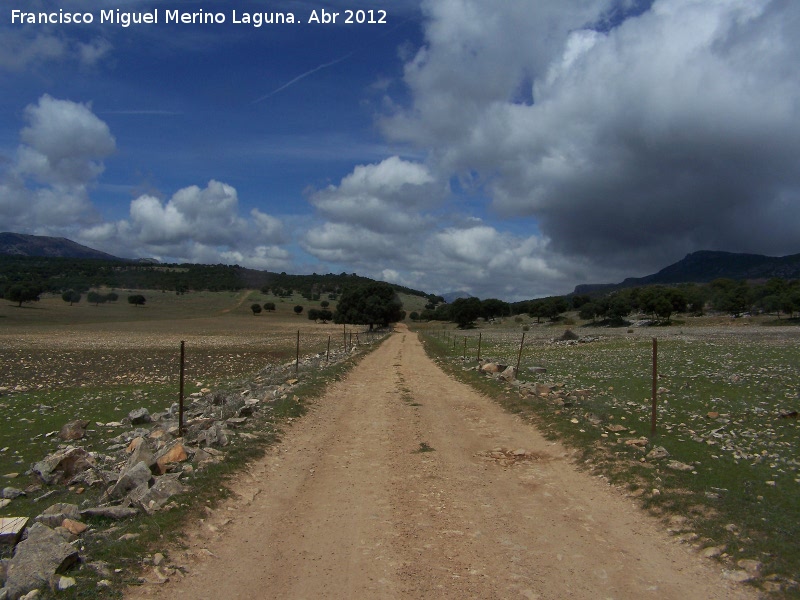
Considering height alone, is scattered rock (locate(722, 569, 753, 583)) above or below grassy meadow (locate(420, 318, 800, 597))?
below

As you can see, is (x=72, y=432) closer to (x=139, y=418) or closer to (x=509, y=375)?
(x=139, y=418)

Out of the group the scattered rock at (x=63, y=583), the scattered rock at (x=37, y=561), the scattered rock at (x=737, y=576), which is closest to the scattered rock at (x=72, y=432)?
the scattered rock at (x=37, y=561)

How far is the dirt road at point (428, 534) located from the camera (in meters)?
6.36

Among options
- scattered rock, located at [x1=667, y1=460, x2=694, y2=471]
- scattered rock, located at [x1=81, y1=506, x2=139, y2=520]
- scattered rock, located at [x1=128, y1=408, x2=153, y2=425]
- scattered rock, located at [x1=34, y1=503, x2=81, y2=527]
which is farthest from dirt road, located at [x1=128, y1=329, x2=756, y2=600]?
scattered rock, located at [x1=128, y1=408, x2=153, y2=425]

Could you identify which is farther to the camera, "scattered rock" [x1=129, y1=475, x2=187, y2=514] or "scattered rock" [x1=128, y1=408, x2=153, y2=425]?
"scattered rock" [x1=128, y1=408, x2=153, y2=425]

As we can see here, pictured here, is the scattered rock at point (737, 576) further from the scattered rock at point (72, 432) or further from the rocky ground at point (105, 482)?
the scattered rock at point (72, 432)

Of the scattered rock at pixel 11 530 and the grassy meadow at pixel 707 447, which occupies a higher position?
the grassy meadow at pixel 707 447

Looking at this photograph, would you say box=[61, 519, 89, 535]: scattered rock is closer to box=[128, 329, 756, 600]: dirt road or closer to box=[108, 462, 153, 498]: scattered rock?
box=[108, 462, 153, 498]: scattered rock

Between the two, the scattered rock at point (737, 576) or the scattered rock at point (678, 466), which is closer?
the scattered rock at point (737, 576)

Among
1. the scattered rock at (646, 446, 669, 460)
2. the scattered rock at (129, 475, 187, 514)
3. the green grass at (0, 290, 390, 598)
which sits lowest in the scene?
the green grass at (0, 290, 390, 598)

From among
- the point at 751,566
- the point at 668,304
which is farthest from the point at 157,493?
the point at 668,304

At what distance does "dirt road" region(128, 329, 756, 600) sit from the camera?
636 cm

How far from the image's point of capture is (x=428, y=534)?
7.80 metres

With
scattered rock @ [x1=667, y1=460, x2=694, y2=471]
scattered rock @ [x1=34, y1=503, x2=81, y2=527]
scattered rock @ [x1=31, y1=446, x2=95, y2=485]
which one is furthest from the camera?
scattered rock @ [x1=31, y1=446, x2=95, y2=485]
